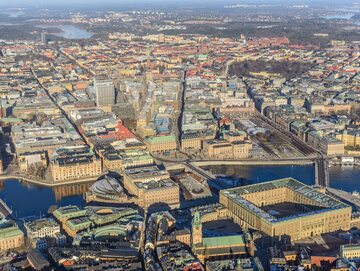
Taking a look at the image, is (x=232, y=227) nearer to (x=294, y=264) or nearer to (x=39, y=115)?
(x=294, y=264)

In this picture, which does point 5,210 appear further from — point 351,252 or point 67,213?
point 351,252

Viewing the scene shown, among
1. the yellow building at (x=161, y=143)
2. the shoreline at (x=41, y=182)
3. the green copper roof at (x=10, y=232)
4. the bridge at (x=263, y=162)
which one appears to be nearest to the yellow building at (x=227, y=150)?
the bridge at (x=263, y=162)

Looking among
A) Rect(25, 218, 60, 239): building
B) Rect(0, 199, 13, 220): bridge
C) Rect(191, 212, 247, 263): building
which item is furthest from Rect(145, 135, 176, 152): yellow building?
Rect(191, 212, 247, 263): building

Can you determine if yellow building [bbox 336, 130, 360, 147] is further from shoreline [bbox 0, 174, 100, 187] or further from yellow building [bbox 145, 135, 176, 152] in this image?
shoreline [bbox 0, 174, 100, 187]

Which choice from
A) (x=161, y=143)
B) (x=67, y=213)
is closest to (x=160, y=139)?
(x=161, y=143)

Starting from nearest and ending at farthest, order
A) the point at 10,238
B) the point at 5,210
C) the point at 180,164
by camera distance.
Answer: the point at 10,238
the point at 5,210
the point at 180,164

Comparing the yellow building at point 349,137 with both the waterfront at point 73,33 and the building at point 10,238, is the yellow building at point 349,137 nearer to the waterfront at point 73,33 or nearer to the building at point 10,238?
the building at point 10,238
